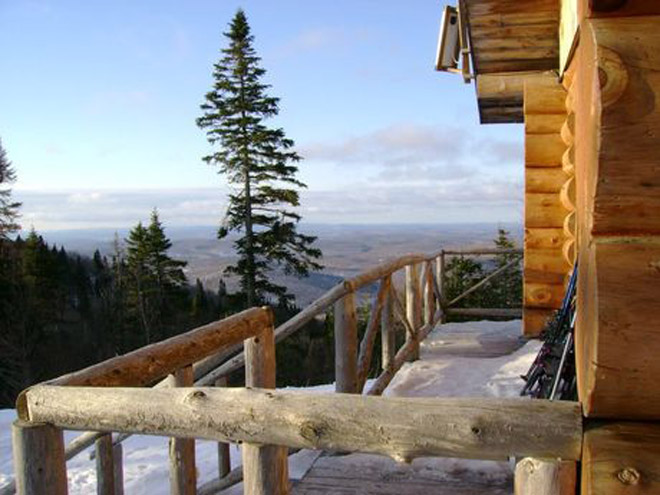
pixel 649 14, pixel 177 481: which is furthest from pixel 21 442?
pixel 649 14

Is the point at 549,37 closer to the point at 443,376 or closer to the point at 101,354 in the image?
the point at 443,376

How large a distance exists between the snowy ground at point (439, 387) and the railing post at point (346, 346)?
49 centimetres

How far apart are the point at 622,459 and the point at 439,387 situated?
3789 millimetres

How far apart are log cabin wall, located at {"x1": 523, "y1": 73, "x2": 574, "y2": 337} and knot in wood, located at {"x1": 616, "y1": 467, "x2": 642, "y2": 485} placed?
429 cm

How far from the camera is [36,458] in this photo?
161 cm

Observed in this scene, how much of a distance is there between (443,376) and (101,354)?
89.2 ft

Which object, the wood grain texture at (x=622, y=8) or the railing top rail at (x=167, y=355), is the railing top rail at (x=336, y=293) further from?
the wood grain texture at (x=622, y=8)

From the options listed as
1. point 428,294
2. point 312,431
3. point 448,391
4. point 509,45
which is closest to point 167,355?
point 312,431

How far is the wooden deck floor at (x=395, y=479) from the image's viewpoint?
9.78ft

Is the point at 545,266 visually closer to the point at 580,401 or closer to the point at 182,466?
the point at 182,466

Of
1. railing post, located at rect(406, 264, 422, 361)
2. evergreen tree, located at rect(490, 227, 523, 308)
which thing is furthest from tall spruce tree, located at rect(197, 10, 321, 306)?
railing post, located at rect(406, 264, 422, 361)

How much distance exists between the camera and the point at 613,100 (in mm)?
1214

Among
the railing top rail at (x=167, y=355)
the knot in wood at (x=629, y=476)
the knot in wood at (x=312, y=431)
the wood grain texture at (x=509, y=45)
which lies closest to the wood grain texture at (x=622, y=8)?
the knot in wood at (x=629, y=476)

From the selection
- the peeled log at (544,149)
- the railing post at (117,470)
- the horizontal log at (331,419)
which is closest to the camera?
the horizontal log at (331,419)
